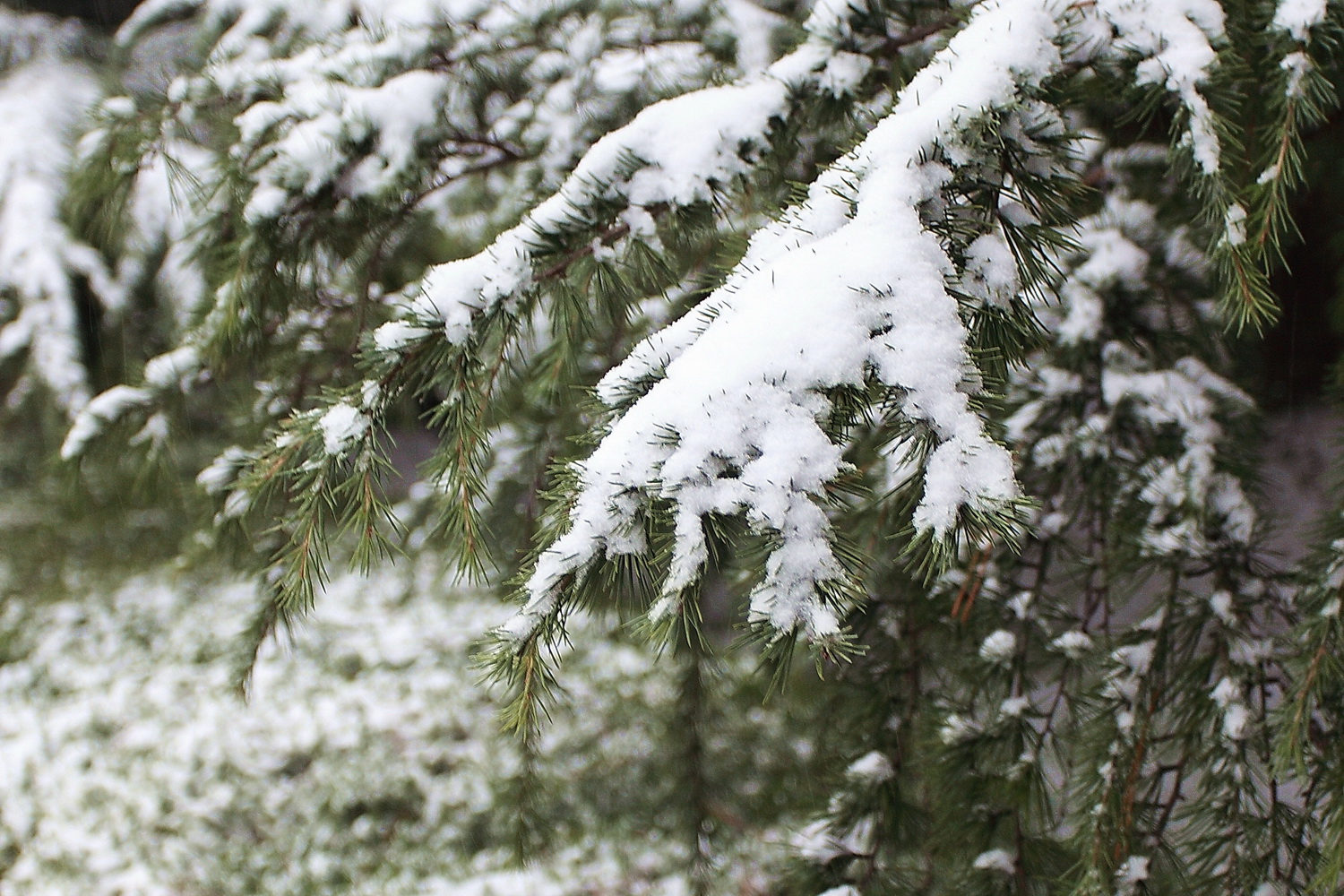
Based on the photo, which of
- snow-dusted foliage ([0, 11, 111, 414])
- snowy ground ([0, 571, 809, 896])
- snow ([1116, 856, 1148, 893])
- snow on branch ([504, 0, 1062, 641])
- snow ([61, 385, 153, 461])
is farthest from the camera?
snowy ground ([0, 571, 809, 896])

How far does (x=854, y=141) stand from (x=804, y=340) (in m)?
0.34

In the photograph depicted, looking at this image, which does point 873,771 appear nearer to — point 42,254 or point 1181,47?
point 1181,47

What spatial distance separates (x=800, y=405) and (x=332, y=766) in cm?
291

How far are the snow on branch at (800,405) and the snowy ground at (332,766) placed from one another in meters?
1.46

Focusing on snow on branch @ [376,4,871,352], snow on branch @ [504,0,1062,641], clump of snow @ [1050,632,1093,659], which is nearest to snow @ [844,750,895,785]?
clump of snow @ [1050,632,1093,659]

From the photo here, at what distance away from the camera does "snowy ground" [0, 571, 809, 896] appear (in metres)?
2.51

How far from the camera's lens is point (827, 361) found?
661 millimetres

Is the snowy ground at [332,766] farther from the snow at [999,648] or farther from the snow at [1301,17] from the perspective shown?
the snow at [1301,17]

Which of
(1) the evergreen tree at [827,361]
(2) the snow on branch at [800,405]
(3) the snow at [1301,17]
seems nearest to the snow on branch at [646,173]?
(1) the evergreen tree at [827,361]

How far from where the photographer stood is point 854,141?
0.88 m

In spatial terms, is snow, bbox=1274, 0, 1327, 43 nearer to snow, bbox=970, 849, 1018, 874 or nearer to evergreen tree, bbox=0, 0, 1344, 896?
evergreen tree, bbox=0, 0, 1344, 896

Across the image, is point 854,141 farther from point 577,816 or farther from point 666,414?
point 577,816

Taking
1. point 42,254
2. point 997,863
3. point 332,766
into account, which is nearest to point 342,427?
point 997,863

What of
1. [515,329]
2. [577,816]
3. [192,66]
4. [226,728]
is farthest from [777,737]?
[192,66]
